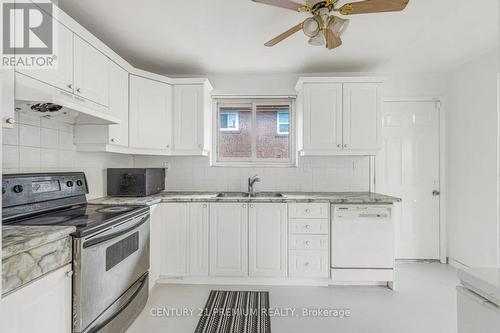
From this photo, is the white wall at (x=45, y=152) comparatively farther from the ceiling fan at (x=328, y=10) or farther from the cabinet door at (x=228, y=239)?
the ceiling fan at (x=328, y=10)

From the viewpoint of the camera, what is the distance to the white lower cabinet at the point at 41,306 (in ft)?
3.51

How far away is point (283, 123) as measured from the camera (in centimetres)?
340

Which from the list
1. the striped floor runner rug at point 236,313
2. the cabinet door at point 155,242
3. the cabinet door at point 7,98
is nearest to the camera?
the cabinet door at point 7,98

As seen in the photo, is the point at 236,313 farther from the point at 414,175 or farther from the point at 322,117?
the point at 414,175

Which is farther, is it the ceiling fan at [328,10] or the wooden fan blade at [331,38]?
the wooden fan blade at [331,38]

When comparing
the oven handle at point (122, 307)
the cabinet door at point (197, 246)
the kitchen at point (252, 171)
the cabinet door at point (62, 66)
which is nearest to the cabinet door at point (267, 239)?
the kitchen at point (252, 171)

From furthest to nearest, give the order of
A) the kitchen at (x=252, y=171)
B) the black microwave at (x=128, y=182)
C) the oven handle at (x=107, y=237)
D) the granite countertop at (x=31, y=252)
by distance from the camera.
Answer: the black microwave at (x=128, y=182) → the kitchen at (x=252, y=171) → the oven handle at (x=107, y=237) → the granite countertop at (x=31, y=252)

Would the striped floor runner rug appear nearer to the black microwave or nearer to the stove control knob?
the black microwave

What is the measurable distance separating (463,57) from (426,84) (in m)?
0.47

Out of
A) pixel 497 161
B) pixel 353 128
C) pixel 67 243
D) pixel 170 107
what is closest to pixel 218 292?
pixel 67 243

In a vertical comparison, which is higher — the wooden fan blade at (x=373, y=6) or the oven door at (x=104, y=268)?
the wooden fan blade at (x=373, y=6)

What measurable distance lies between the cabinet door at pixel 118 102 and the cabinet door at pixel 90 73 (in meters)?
0.08

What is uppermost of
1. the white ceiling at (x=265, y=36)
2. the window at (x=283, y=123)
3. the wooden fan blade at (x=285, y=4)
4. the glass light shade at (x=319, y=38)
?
the white ceiling at (x=265, y=36)

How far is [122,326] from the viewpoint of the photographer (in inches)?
71.6
